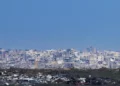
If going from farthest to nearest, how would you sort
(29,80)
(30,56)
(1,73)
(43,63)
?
(30,56)
(43,63)
(1,73)
(29,80)

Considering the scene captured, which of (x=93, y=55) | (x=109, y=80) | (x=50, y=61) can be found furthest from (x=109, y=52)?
(x=109, y=80)

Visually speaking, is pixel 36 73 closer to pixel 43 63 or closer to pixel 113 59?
pixel 43 63

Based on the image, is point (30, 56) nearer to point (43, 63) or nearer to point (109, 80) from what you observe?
point (43, 63)

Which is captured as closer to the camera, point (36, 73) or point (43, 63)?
point (36, 73)

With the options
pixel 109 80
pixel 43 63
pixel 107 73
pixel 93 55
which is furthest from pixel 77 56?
pixel 109 80

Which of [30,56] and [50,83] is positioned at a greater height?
[30,56]

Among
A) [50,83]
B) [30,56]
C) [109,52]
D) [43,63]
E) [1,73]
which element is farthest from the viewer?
[109,52]
